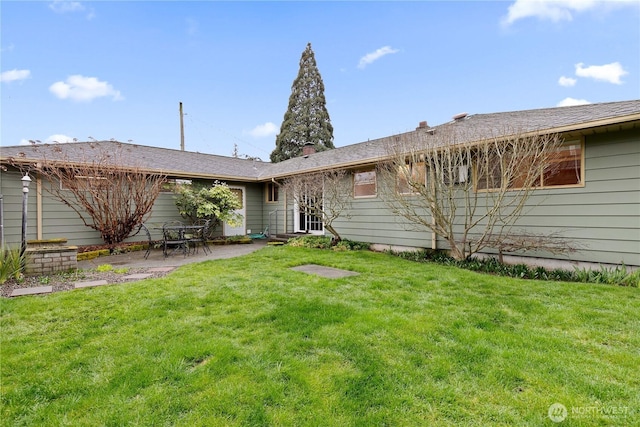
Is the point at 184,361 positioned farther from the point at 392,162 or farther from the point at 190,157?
Answer: the point at 190,157

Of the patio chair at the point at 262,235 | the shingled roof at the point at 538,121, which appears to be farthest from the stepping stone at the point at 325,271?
the patio chair at the point at 262,235

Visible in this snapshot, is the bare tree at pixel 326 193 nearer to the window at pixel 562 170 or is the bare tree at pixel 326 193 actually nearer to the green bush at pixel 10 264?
the window at pixel 562 170

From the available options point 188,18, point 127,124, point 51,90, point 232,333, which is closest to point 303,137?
point 127,124

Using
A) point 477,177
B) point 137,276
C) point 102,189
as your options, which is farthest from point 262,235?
point 477,177

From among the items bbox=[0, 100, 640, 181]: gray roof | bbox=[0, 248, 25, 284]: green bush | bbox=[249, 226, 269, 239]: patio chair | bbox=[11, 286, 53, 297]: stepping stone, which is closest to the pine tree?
bbox=[0, 100, 640, 181]: gray roof

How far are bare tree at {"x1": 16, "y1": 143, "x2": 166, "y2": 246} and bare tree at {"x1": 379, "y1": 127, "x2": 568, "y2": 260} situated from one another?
22.2 feet

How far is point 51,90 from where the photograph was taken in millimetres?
12141

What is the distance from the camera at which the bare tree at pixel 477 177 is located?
206 inches

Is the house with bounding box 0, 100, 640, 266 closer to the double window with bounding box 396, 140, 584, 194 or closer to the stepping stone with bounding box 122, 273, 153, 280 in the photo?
the double window with bounding box 396, 140, 584, 194

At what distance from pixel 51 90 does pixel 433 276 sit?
1559cm

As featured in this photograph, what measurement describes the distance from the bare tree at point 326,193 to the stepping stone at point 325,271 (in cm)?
266

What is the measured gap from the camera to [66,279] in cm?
497

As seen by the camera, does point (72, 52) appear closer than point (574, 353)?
No

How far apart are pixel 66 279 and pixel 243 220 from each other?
22.2ft
